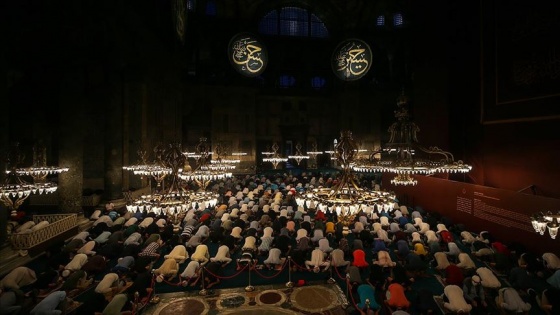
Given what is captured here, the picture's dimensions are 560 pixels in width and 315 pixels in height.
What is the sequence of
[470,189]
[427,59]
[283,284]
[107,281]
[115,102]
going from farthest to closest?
[427,59] → [115,102] → [470,189] → [283,284] → [107,281]

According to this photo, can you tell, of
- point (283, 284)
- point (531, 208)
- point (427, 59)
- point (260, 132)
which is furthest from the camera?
point (260, 132)

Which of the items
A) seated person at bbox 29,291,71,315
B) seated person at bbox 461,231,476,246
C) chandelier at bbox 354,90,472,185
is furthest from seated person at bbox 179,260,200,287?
seated person at bbox 461,231,476,246

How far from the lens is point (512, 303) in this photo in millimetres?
4977

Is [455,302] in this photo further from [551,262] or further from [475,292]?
[551,262]

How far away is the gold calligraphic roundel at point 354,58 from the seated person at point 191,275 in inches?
527

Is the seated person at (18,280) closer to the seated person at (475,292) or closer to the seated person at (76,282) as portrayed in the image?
the seated person at (76,282)

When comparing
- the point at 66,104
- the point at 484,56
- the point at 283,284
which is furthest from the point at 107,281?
the point at 484,56

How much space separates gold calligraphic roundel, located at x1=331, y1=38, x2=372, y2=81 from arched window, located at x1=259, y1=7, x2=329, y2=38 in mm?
10073

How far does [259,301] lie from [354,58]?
45.5 ft

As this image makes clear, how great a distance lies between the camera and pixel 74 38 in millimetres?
10320

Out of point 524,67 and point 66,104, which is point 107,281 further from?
point 524,67

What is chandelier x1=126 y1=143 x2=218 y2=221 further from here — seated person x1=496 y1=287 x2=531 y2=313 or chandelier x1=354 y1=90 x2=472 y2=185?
seated person x1=496 y1=287 x2=531 y2=313

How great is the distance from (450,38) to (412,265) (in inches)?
421

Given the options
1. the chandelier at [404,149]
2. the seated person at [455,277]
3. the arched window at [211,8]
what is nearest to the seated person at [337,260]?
the seated person at [455,277]
